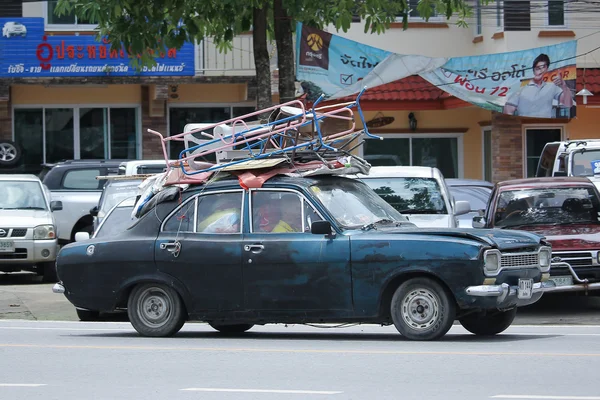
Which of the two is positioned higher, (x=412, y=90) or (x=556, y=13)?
(x=556, y=13)

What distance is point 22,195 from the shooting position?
2038 centimetres

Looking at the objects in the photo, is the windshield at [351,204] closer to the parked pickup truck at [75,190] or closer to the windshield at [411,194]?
the windshield at [411,194]

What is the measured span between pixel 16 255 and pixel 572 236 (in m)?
9.38

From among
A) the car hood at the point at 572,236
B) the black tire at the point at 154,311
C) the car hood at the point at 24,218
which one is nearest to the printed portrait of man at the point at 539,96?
the car hood at the point at 572,236

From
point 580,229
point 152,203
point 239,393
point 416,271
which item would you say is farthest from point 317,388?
point 580,229

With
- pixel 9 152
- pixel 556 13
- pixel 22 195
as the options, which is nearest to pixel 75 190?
pixel 22 195

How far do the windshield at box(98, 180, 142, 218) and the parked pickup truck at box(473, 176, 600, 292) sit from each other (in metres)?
6.18

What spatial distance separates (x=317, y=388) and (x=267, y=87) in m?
9.39

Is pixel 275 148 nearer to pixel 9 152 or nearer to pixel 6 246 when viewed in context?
pixel 6 246

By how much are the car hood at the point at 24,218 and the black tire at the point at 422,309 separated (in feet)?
33.7

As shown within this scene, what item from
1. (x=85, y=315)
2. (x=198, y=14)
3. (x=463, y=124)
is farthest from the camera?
(x=463, y=124)

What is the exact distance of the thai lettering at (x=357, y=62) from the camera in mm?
23938

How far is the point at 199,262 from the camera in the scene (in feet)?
36.6

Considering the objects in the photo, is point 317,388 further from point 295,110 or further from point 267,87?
point 267,87
